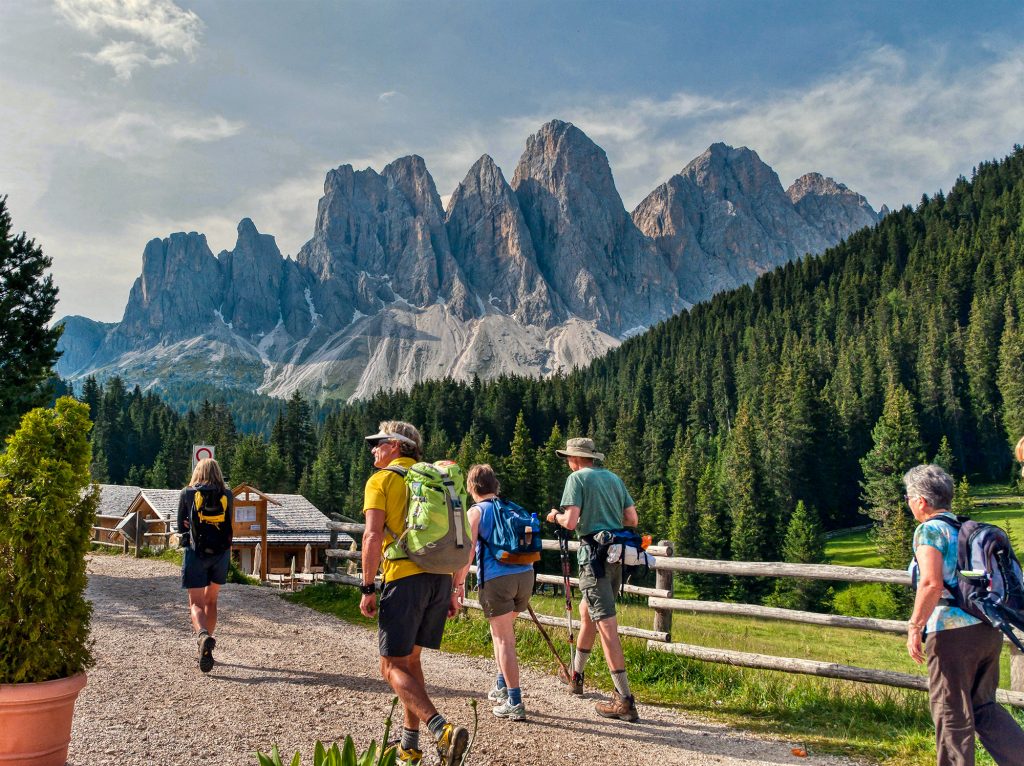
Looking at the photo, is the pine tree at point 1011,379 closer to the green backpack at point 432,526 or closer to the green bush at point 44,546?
the green backpack at point 432,526

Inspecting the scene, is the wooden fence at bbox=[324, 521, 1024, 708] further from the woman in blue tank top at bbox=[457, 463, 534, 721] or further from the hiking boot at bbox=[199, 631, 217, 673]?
the hiking boot at bbox=[199, 631, 217, 673]

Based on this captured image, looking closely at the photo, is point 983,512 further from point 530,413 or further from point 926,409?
point 530,413

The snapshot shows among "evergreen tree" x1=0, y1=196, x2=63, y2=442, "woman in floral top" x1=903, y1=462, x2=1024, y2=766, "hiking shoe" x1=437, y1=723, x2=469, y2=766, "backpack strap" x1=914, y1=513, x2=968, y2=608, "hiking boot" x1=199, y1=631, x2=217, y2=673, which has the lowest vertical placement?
"hiking boot" x1=199, y1=631, x2=217, y2=673

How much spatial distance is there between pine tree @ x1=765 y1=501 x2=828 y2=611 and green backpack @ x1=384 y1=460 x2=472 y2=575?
55249 mm

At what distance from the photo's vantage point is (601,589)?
7023mm

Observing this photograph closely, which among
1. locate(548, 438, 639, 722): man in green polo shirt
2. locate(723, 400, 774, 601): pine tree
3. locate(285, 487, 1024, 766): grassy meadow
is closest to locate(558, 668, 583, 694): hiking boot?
locate(548, 438, 639, 722): man in green polo shirt

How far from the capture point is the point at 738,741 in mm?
6426

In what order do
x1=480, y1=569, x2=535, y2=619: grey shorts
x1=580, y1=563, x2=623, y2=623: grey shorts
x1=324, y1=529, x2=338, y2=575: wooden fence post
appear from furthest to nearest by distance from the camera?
x1=324, y1=529, x2=338, y2=575: wooden fence post
x1=580, y1=563, x2=623, y2=623: grey shorts
x1=480, y1=569, x2=535, y2=619: grey shorts

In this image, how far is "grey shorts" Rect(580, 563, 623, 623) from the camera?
22.9 ft

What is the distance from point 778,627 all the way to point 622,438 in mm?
70280

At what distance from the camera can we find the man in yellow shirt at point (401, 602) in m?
5.25

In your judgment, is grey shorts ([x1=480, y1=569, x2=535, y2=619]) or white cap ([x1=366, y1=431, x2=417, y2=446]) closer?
white cap ([x1=366, y1=431, x2=417, y2=446])

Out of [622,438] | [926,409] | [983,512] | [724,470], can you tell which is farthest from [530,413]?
[983,512]

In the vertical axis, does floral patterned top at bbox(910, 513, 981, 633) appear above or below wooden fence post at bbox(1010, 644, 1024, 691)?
above
